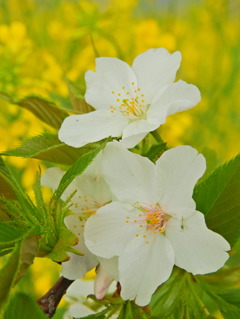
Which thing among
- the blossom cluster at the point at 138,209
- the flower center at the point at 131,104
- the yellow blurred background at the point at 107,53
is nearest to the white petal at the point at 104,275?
the blossom cluster at the point at 138,209

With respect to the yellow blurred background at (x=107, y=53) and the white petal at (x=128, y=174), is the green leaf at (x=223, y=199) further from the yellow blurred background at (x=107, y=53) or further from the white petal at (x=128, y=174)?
the yellow blurred background at (x=107, y=53)

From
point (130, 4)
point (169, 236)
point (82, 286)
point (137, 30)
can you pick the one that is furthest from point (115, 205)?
point (130, 4)

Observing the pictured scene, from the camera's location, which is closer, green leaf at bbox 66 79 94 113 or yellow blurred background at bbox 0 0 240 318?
green leaf at bbox 66 79 94 113

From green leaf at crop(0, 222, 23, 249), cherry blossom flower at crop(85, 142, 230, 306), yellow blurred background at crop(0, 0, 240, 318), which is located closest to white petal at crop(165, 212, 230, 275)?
cherry blossom flower at crop(85, 142, 230, 306)

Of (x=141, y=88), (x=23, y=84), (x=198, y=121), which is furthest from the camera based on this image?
(x=198, y=121)

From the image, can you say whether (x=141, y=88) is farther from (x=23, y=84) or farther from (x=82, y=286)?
(x=23, y=84)

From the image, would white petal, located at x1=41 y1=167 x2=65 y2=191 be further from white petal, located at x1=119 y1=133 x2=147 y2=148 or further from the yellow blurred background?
the yellow blurred background
